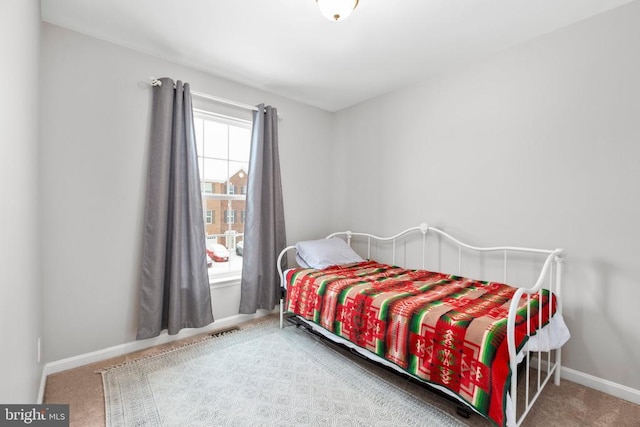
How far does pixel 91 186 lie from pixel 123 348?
124cm

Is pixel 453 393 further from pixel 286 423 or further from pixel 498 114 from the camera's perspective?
pixel 498 114

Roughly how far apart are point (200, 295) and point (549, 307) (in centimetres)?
250

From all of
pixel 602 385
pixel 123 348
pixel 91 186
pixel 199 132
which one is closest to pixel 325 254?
pixel 199 132

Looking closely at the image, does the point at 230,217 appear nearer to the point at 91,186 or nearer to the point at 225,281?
the point at 225,281

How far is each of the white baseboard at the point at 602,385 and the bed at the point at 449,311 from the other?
0.10 m

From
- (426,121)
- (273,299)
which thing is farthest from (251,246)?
(426,121)

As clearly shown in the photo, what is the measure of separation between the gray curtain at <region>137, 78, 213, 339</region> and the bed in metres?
0.82

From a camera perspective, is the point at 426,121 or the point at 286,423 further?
the point at 426,121

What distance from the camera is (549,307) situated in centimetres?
173

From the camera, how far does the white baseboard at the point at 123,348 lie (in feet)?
6.43

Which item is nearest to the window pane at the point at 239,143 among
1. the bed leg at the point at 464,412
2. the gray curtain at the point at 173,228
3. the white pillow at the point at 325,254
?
the gray curtain at the point at 173,228

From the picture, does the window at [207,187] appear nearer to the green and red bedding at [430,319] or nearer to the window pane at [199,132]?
the window pane at [199,132]

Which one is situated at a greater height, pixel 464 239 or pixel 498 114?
pixel 498 114

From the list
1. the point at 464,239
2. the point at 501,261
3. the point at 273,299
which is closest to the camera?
the point at 501,261
